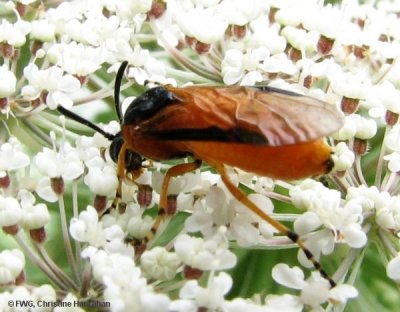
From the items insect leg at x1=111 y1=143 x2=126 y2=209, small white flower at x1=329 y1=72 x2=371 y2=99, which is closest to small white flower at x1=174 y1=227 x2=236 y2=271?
insect leg at x1=111 y1=143 x2=126 y2=209

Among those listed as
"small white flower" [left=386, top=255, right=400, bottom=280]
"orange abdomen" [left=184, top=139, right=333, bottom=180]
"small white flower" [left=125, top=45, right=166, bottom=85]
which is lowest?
"small white flower" [left=386, top=255, right=400, bottom=280]

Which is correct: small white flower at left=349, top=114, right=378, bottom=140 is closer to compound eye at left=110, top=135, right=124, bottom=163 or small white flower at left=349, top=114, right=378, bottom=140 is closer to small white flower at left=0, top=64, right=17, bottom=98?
compound eye at left=110, top=135, right=124, bottom=163

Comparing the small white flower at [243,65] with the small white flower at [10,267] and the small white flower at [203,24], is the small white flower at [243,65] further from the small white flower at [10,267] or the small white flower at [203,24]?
the small white flower at [10,267]

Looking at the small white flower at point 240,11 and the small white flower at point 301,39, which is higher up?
the small white flower at point 240,11

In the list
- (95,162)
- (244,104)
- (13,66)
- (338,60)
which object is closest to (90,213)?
(95,162)

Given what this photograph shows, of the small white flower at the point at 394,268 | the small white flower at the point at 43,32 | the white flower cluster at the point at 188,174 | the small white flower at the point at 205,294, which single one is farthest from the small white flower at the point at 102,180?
the small white flower at the point at 394,268

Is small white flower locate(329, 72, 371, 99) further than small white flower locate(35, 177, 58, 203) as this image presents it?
Yes

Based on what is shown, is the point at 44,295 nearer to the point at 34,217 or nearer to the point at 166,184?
the point at 34,217
